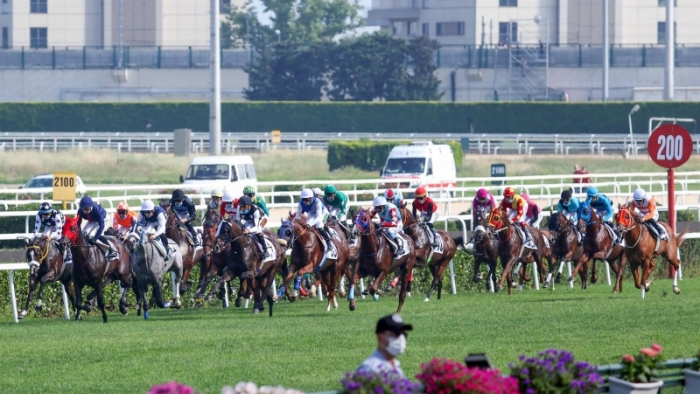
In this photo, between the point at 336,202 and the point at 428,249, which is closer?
the point at 336,202

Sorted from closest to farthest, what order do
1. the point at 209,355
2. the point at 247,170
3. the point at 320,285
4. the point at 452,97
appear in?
the point at 209,355
the point at 320,285
the point at 247,170
the point at 452,97

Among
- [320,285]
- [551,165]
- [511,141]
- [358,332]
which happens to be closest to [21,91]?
[511,141]

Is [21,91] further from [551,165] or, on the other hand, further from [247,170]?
[247,170]

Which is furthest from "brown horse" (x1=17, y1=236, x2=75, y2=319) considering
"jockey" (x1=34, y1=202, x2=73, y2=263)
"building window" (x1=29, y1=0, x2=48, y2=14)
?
"building window" (x1=29, y1=0, x2=48, y2=14)

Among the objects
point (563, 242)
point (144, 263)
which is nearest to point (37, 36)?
point (563, 242)

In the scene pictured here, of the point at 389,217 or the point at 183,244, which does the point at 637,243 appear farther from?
the point at 183,244

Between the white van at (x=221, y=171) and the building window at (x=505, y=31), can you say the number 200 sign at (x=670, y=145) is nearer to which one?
the white van at (x=221, y=171)

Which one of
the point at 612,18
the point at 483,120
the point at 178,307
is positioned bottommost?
the point at 178,307

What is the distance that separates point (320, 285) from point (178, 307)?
2816 mm

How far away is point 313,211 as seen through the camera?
63.0 feet

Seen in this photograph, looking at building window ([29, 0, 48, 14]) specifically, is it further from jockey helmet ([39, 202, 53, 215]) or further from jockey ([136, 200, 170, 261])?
jockey helmet ([39, 202, 53, 215])

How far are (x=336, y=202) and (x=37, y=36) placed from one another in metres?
58.6

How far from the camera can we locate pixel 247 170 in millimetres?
32938

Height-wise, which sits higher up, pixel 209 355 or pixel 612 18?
pixel 612 18
